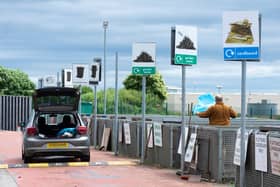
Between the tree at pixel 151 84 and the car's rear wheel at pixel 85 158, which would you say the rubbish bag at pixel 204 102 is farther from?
the tree at pixel 151 84

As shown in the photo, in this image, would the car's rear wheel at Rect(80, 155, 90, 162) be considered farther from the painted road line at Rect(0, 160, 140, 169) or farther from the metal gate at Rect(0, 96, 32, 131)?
the metal gate at Rect(0, 96, 32, 131)

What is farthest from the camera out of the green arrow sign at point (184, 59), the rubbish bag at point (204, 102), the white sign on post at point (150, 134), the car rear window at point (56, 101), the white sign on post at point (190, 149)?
the rubbish bag at point (204, 102)

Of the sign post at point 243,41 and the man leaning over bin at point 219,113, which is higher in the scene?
the sign post at point 243,41

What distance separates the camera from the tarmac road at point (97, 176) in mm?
13461

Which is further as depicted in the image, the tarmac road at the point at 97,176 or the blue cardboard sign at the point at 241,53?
the tarmac road at the point at 97,176

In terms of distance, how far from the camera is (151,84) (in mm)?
66812

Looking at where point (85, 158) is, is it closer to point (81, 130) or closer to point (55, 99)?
point (81, 130)

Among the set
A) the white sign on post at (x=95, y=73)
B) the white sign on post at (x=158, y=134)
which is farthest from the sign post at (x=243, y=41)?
the white sign on post at (x=95, y=73)

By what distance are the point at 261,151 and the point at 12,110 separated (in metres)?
35.4

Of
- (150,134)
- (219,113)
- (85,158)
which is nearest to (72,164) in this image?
(85,158)

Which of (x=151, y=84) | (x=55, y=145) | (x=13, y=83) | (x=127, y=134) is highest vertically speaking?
(x=151, y=84)

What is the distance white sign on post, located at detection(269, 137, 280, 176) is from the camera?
10.5 meters

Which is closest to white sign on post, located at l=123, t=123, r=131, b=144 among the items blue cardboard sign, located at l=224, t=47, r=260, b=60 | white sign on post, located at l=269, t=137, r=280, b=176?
blue cardboard sign, located at l=224, t=47, r=260, b=60

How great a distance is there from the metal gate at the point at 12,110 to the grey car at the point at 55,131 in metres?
26.0
